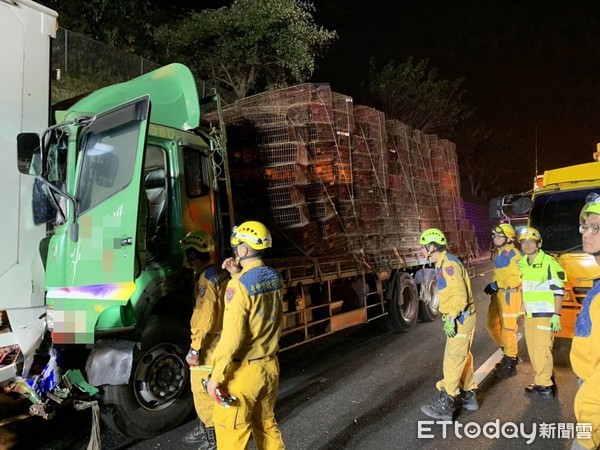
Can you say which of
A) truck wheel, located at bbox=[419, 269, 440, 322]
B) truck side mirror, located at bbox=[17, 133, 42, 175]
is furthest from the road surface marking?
truck side mirror, located at bbox=[17, 133, 42, 175]

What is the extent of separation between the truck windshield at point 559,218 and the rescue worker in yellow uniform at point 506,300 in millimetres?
477

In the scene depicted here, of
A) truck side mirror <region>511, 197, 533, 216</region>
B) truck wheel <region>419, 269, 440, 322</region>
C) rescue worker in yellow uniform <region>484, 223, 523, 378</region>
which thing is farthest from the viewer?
truck wheel <region>419, 269, 440, 322</region>

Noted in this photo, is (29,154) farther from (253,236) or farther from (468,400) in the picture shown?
(468,400)

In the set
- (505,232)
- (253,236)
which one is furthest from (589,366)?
(505,232)

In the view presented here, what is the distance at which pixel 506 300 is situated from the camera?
6.02 m

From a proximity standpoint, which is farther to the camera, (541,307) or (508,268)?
(508,268)

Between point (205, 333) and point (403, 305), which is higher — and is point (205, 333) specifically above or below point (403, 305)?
above

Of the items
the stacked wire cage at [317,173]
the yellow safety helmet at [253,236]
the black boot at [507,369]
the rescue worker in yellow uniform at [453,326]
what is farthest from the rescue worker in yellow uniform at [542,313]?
the yellow safety helmet at [253,236]

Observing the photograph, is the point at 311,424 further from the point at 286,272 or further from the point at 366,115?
the point at 366,115

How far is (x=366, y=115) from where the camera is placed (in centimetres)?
761

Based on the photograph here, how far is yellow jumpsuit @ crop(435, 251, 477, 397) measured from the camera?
4.31m

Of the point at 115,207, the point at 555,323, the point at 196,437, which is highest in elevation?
the point at 115,207

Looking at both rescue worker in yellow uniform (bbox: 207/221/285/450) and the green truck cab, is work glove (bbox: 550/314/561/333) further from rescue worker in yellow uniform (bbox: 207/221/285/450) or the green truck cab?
the green truck cab

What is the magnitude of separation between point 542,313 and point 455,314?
1.32 metres
